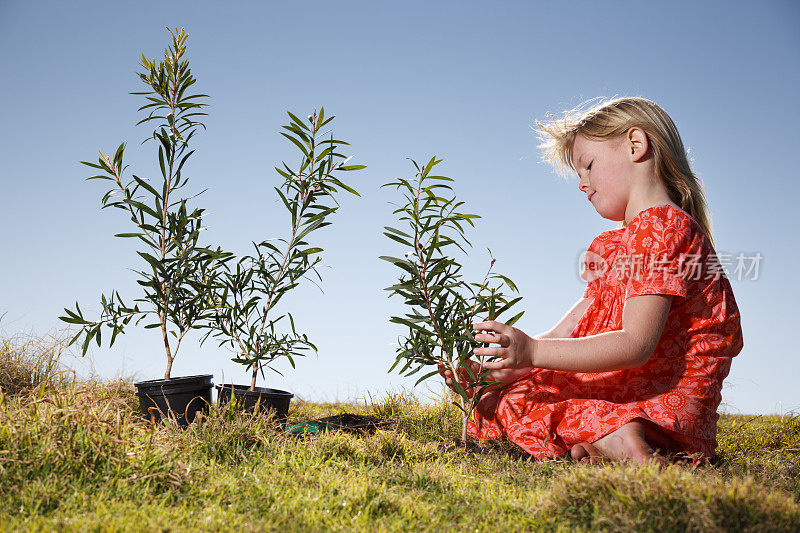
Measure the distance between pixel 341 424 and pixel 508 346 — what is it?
A: 103cm

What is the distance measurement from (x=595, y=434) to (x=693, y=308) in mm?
711

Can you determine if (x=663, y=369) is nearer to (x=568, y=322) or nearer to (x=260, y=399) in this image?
(x=568, y=322)

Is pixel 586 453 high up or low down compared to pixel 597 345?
down

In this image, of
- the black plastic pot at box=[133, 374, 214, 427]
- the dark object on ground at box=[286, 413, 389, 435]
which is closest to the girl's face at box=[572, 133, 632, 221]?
the dark object on ground at box=[286, 413, 389, 435]

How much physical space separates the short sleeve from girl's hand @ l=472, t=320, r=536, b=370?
0.46 meters

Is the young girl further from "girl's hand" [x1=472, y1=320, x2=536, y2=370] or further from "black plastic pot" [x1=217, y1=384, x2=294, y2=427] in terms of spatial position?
"black plastic pot" [x1=217, y1=384, x2=294, y2=427]

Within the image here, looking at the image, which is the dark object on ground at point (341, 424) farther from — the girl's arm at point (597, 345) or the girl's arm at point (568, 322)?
the girl's arm at point (568, 322)

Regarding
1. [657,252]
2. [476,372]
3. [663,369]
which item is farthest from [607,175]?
[476,372]

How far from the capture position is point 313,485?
6.08 ft

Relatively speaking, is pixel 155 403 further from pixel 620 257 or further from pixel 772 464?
pixel 772 464

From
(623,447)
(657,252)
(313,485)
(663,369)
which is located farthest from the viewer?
(663,369)

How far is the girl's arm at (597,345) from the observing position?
2.26 m

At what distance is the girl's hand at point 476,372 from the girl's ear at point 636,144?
3.68 ft

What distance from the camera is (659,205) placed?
2514 millimetres
